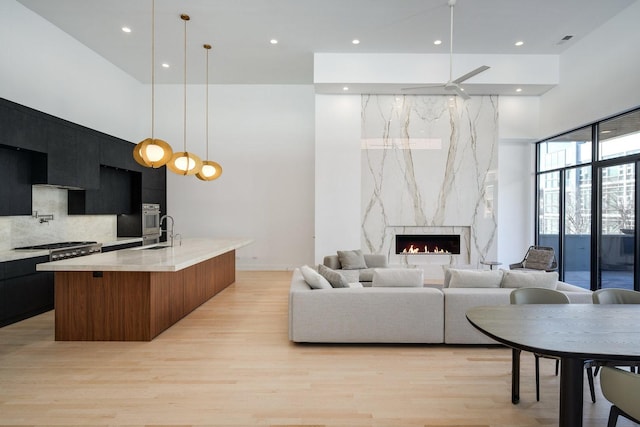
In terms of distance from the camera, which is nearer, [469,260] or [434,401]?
[434,401]

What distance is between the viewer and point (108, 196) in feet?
21.4

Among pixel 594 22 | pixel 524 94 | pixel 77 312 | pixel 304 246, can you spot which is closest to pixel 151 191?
pixel 304 246

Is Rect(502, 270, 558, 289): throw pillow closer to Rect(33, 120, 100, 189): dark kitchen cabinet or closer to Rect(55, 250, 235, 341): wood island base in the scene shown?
Rect(55, 250, 235, 341): wood island base

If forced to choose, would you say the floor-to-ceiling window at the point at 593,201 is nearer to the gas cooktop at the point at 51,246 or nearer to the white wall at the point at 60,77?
the gas cooktop at the point at 51,246

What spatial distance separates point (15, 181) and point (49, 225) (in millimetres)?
1072

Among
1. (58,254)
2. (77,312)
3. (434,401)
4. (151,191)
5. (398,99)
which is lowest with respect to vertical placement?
(434,401)

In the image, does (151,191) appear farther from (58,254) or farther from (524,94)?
(524,94)

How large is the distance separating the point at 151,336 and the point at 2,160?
9.96ft

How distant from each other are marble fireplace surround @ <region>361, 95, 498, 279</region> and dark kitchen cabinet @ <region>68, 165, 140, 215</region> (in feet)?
15.7

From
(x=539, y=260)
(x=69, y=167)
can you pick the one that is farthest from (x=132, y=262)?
(x=539, y=260)

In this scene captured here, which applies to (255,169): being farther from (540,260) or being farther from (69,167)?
(540,260)

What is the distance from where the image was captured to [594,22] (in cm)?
534

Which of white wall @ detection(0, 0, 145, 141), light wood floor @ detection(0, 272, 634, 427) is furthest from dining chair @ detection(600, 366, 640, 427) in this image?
white wall @ detection(0, 0, 145, 141)

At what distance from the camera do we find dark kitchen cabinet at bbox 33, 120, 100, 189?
191 inches
